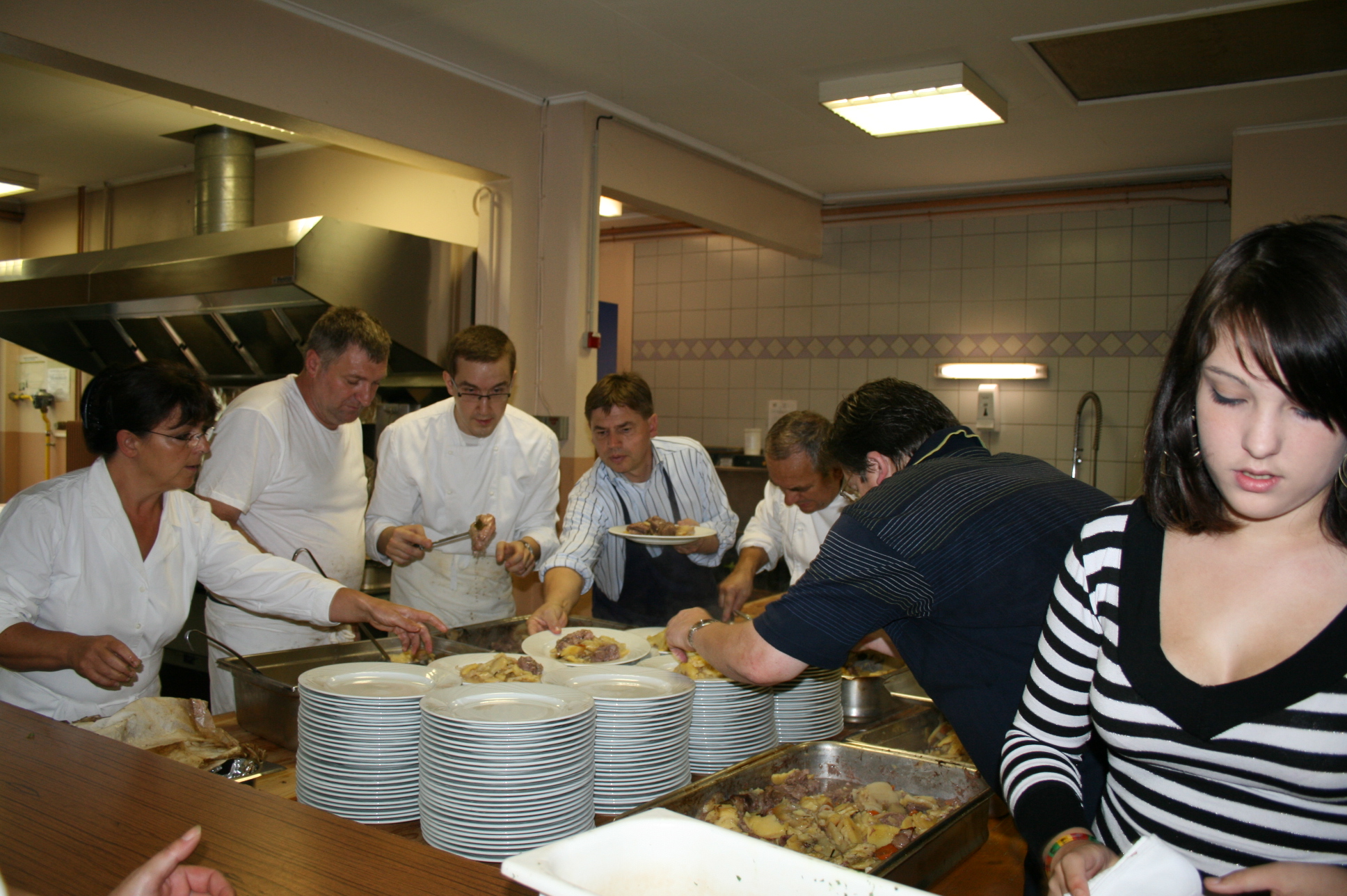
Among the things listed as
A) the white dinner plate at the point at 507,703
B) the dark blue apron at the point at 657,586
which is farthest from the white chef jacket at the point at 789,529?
the white dinner plate at the point at 507,703

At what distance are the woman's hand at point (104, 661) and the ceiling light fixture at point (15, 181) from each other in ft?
20.1

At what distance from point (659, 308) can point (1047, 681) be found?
6.69 metres

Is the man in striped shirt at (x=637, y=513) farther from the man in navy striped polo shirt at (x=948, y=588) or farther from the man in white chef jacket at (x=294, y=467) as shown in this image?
the man in navy striped polo shirt at (x=948, y=588)

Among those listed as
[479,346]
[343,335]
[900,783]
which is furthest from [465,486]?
[900,783]

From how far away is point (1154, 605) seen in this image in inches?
44.8

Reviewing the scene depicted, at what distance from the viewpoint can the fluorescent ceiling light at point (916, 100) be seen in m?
4.25

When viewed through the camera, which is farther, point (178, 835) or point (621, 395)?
point (621, 395)

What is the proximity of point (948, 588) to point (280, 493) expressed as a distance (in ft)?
7.80

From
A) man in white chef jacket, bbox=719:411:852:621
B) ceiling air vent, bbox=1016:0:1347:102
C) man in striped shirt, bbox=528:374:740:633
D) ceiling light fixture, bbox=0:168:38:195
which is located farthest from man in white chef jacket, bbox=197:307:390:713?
ceiling light fixture, bbox=0:168:38:195

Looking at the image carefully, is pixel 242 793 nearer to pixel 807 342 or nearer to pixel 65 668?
pixel 65 668

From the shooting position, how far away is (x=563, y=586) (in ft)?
9.73

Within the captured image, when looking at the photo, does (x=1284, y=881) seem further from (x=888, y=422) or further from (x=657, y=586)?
(x=657, y=586)

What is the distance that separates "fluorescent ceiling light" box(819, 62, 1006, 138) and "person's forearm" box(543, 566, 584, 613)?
2740 millimetres

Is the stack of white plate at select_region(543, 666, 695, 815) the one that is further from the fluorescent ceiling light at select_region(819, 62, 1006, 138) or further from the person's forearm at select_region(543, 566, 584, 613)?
the fluorescent ceiling light at select_region(819, 62, 1006, 138)
